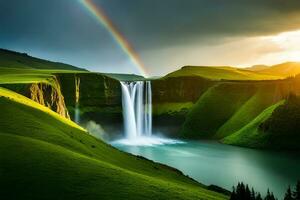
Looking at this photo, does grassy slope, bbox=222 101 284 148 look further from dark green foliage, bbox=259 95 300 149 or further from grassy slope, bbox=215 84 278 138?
grassy slope, bbox=215 84 278 138

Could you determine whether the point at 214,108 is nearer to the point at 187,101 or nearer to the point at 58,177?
the point at 187,101

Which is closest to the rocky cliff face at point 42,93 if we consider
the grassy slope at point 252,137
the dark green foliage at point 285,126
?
the grassy slope at point 252,137

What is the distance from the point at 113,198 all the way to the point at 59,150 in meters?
11.1

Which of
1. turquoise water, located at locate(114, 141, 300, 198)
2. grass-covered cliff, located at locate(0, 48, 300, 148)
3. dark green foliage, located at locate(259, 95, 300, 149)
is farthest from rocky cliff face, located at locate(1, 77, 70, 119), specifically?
dark green foliage, located at locate(259, 95, 300, 149)

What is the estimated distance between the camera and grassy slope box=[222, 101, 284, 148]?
121m

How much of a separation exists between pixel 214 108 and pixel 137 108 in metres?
31.7

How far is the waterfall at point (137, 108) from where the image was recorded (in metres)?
159

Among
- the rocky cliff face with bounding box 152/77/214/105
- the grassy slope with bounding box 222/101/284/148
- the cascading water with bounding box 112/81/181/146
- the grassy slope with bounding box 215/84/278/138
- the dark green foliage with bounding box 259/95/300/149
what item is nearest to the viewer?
the dark green foliage with bounding box 259/95/300/149

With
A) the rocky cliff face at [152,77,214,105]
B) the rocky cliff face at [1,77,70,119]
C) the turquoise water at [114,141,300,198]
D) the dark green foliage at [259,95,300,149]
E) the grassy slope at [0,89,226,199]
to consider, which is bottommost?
the turquoise water at [114,141,300,198]

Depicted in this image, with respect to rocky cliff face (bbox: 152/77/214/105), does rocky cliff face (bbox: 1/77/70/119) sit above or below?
below

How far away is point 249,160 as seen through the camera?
98.1 metres

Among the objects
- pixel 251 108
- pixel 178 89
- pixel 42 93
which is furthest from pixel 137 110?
pixel 42 93

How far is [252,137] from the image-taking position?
125m

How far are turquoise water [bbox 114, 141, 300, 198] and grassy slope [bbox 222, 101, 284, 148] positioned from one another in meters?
4.63
